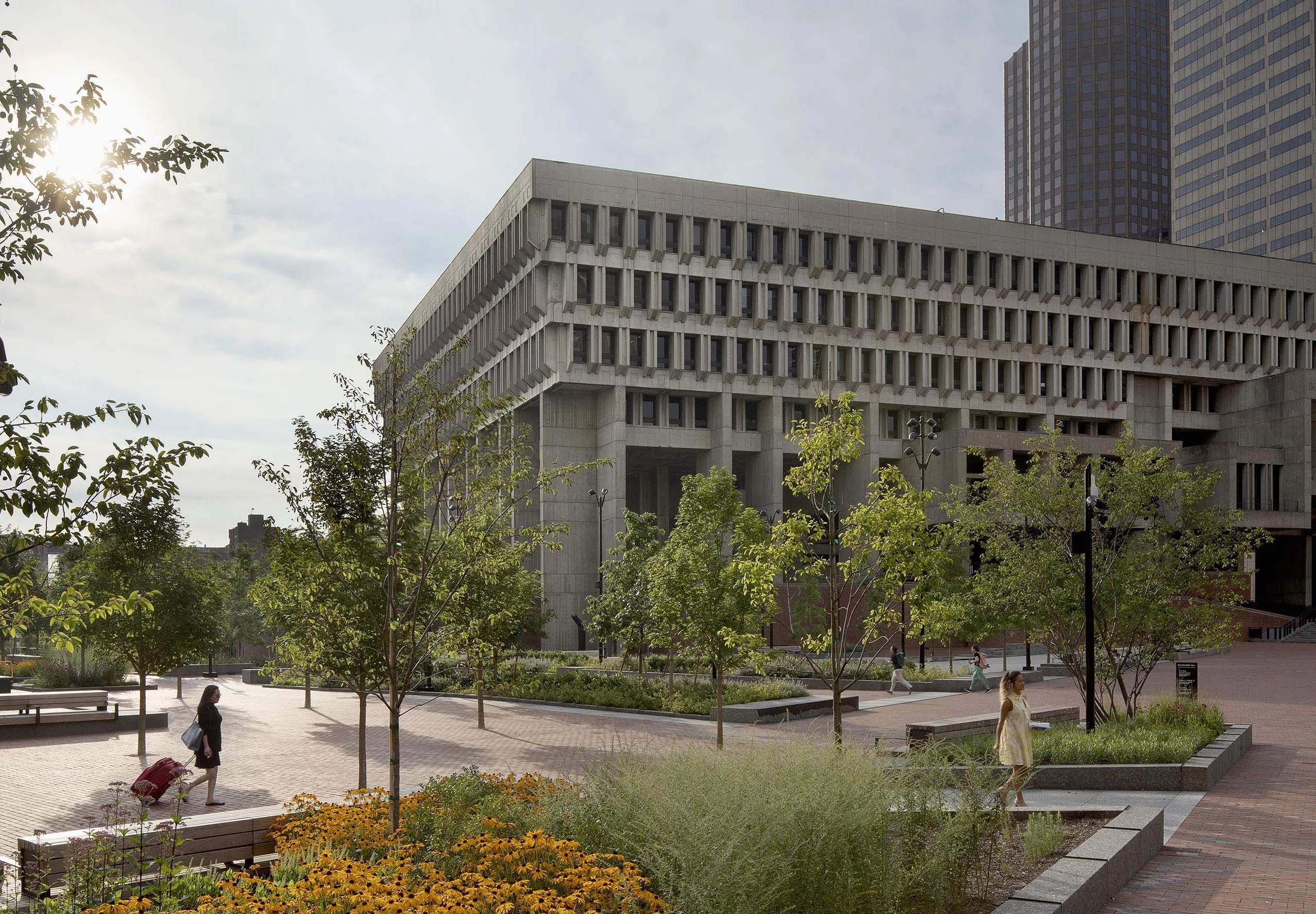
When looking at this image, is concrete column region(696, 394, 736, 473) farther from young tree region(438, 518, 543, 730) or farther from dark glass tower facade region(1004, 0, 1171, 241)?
dark glass tower facade region(1004, 0, 1171, 241)

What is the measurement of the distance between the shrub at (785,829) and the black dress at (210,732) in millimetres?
7382

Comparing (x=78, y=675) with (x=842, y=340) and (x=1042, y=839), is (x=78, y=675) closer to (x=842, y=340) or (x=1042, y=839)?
(x=1042, y=839)

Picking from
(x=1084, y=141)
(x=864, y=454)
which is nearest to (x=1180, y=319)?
(x=864, y=454)

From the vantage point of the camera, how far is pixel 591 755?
42.9 ft

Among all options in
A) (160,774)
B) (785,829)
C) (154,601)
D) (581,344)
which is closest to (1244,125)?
(581,344)

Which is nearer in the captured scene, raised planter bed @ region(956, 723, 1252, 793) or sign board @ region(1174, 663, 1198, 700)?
raised planter bed @ region(956, 723, 1252, 793)

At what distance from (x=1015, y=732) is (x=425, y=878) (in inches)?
335

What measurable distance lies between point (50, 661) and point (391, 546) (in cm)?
3828

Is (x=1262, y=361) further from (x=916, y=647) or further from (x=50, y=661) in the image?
(x=50, y=661)

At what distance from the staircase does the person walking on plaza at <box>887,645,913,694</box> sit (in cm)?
3307

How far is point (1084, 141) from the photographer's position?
166 metres

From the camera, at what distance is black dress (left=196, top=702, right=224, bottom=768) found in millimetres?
15062

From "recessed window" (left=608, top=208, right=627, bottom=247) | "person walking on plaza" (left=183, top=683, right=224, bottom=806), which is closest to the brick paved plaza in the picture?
"person walking on plaza" (left=183, top=683, right=224, bottom=806)

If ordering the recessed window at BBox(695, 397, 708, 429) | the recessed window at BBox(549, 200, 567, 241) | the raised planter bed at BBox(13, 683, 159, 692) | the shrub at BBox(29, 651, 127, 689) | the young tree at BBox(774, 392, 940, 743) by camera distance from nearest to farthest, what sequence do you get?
the young tree at BBox(774, 392, 940, 743) < the raised planter bed at BBox(13, 683, 159, 692) < the shrub at BBox(29, 651, 127, 689) < the recessed window at BBox(549, 200, 567, 241) < the recessed window at BBox(695, 397, 708, 429)
